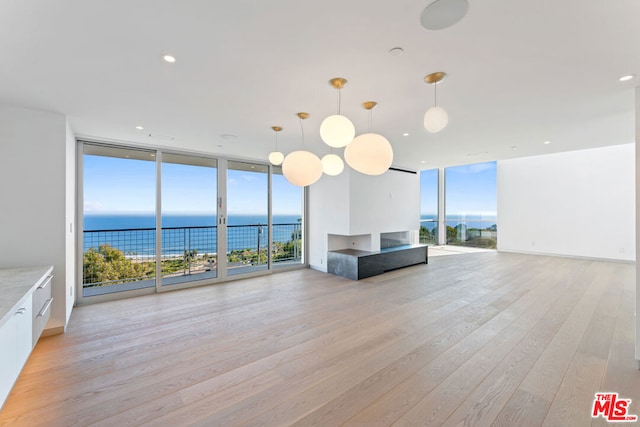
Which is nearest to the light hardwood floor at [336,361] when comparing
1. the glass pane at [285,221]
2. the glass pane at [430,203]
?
the glass pane at [285,221]

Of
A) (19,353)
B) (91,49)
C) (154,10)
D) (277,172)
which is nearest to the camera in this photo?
(154,10)

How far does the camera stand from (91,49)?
1.74 metres

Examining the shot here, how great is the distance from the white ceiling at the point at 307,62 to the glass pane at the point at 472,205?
208 inches

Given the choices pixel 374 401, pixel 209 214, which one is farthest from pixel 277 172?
pixel 374 401

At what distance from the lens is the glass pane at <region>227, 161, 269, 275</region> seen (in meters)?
5.16

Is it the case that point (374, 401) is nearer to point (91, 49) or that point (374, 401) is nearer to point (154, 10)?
point (154, 10)

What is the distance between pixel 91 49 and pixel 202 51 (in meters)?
0.73

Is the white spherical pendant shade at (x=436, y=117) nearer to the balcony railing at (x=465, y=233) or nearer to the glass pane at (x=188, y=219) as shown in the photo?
the glass pane at (x=188, y=219)

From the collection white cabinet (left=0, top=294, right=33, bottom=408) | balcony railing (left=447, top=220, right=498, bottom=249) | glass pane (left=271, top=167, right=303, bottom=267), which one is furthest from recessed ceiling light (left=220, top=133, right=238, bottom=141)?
balcony railing (left=447, top=220, right=498, bottom=249)

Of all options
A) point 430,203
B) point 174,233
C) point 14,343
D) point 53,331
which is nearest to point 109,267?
point 174,233

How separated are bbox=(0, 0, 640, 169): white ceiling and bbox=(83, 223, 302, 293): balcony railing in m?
1.82

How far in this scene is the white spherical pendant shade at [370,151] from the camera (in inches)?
78.8

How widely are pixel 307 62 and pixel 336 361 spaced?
244 centimetres

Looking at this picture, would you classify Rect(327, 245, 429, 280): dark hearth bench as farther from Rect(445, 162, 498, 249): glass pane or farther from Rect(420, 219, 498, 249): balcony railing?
Rect(445, 162, 498, 249): glass pane
